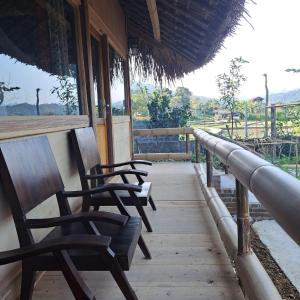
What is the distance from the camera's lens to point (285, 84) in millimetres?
21094

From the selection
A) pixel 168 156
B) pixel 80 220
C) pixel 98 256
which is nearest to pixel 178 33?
pixel 168 156

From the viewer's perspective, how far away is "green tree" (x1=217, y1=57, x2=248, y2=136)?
1070 centimetres

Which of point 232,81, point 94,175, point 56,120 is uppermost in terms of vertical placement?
point 232,81

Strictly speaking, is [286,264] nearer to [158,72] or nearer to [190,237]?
[190,237]

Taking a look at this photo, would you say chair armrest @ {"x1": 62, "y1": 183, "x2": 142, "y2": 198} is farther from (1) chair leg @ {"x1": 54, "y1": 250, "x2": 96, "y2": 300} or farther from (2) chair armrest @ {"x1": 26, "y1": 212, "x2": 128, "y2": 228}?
(1) chair leg @ {"x1": 54, "y1": 250, "x2": 96, "y2": 300}

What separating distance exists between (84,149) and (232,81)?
887 cm

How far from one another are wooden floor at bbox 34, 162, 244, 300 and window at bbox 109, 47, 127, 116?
2.40 metres

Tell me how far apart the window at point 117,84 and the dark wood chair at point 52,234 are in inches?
125

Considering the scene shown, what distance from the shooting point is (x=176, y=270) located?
194 centimetres

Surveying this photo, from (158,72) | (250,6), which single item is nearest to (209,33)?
(250,6)

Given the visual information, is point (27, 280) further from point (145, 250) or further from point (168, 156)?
point (168, 156)

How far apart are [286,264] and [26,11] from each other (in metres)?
4.34

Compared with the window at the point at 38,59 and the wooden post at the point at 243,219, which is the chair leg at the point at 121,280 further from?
the window at the point at 38,59

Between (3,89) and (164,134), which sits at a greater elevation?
(3,89)
